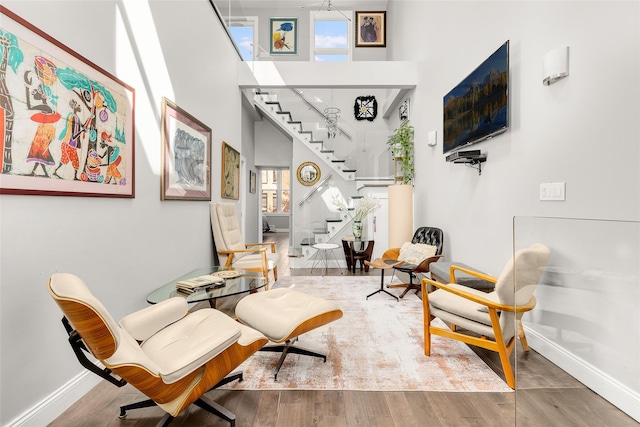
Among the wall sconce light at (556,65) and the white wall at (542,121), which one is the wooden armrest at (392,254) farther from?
the wall sconce light at (556,65)

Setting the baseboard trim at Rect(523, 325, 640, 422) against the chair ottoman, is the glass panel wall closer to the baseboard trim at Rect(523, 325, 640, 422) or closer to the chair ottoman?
the baseboard trim at Rect(523, 325, 640, 422)

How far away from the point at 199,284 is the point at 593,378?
2438 millimetres

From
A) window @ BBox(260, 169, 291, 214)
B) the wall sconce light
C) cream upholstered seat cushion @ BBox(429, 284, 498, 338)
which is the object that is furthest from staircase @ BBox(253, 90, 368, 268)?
window @ BBox(260, 169, 291, 214)

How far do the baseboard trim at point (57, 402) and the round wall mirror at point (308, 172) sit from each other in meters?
5.74

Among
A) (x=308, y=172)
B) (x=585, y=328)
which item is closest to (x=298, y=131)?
(x=308, y=172)

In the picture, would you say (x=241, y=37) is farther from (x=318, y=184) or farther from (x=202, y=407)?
(x=202, y=407)

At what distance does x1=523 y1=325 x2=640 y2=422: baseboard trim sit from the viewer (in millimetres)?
1022

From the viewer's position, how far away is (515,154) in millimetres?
2602

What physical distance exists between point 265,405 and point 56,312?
51.7 inches

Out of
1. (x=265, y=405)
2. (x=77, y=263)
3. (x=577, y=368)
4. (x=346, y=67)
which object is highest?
(x=346, y=67)

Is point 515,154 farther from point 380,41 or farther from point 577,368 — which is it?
point 380,41

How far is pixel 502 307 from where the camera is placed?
1873 mm

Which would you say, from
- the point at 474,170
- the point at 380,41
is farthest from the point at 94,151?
the point at 380,41

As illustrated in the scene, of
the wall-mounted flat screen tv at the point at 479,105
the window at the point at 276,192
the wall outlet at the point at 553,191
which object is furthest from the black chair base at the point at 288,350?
the window at the point at 276,192
